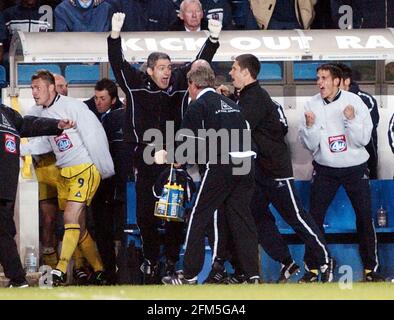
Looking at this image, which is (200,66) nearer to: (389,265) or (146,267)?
(146,267)

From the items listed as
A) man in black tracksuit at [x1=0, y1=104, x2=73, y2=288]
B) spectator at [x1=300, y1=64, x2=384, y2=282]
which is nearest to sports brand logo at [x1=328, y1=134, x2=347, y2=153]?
spectator at [x1=300, y1=64, x2=384, y2=282]

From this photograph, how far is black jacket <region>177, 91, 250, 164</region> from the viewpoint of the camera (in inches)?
569

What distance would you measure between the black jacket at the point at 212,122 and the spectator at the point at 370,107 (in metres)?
2.26

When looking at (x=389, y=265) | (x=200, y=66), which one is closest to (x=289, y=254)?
(x=389, y=265)

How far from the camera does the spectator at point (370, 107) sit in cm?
1648

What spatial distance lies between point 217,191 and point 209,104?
80cm

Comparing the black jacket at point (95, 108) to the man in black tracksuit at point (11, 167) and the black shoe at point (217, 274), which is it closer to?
the man in black tracksuit at point (11, 167)

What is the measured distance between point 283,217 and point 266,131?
895mm

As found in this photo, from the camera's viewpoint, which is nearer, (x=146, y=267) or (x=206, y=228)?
(x=206, y=228)

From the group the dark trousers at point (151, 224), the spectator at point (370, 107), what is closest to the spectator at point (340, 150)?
the spectator at point (370, 107)

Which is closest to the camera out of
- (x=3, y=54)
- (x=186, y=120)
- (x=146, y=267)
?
(x=186, y=120)

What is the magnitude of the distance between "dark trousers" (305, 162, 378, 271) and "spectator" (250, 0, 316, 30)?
2.68 meters

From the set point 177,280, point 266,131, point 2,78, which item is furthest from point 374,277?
point 2,78

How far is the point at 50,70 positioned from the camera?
16.8m
